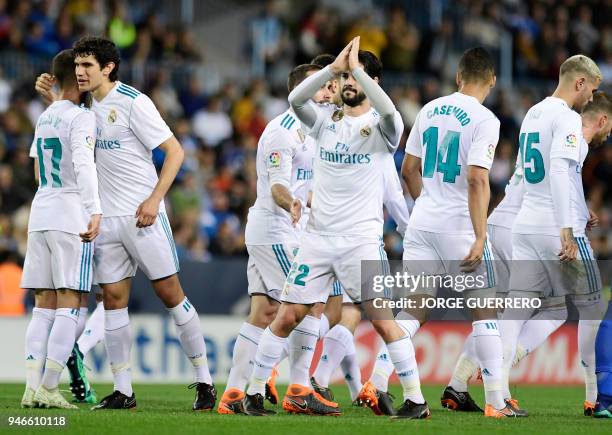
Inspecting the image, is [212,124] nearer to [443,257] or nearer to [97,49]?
[97,49]

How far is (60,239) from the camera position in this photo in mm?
8820

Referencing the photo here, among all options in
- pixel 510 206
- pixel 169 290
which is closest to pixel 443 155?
pixel 510 206

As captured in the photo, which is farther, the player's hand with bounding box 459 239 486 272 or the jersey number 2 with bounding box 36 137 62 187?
the jersey number 2 with bounding box 36 137 62 187

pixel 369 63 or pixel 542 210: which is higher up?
pixel 369 63

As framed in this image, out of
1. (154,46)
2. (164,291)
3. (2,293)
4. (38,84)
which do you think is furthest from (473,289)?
(154,46)

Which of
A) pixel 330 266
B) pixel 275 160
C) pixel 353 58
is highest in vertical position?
pixel 353 58

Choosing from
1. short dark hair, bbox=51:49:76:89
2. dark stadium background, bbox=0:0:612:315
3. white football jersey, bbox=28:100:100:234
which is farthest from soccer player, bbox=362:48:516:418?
dark stadium background, bbox=0:0:612:315

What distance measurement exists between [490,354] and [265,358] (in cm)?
156

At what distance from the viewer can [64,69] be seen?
896cm

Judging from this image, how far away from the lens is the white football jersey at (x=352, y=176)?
28.0ft

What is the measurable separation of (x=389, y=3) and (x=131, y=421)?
1614 centimetres

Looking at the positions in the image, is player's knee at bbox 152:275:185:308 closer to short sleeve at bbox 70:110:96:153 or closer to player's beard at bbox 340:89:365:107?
short sleeve at bbox 70:110:96:153

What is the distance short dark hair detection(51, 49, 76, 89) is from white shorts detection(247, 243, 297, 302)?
1857mm

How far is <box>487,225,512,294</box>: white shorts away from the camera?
33.0 ft
